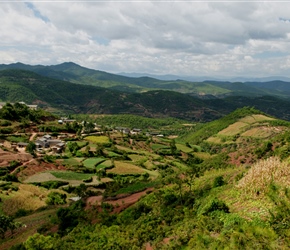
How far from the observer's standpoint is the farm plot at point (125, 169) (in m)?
74.9

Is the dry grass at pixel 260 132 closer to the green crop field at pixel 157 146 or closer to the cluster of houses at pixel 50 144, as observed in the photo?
the green crop field at pixel 157 146

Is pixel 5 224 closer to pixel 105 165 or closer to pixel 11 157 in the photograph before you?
pixel 11 157

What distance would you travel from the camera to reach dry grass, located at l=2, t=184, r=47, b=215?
50562mm

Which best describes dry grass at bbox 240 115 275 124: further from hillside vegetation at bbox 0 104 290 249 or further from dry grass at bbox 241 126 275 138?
hillside vegetation at bbox 0 104 290 249

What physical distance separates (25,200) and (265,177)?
4435cm

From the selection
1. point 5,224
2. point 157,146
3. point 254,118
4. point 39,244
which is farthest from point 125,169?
point 254,118

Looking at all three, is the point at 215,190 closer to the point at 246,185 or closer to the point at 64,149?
the point at 246,185

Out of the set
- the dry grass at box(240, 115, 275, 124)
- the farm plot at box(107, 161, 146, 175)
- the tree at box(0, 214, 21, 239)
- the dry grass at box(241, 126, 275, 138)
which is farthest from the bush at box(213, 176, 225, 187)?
the dry grass at box(240, 115, 275, 124)

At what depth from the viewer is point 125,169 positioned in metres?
77.1

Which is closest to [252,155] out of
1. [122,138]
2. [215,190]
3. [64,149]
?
[215,190]

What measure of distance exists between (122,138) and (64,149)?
1146 inches

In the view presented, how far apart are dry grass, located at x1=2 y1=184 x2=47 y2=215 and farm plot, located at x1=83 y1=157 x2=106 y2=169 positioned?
18.1 meters

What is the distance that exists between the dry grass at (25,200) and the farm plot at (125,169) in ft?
67.8

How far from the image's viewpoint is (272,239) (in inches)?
516
